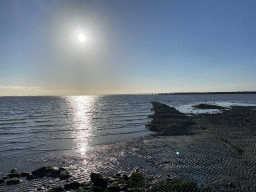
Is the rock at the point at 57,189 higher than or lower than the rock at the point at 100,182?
lower

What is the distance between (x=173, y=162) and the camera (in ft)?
37.8

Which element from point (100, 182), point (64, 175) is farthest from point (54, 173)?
point (100, 182)

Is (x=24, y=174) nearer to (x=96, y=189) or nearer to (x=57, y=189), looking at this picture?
A: (x=57, y=189)

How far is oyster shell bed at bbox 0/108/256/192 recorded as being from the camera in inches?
350

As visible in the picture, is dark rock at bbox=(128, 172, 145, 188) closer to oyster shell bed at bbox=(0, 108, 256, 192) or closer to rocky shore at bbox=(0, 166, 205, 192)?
rocky shore at bbox=(0, 166, 205, 192)

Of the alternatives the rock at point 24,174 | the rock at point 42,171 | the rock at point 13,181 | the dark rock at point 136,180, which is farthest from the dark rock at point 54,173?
the dark rock at point 136,180

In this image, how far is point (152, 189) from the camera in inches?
318

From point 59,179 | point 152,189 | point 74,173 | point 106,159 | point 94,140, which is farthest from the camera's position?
point 94,140

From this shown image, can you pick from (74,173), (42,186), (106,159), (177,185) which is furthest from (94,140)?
(177,185)

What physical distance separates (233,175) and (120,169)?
7000 mm

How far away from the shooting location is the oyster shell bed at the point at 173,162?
8891 mm

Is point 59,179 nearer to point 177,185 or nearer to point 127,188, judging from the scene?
point 127,188

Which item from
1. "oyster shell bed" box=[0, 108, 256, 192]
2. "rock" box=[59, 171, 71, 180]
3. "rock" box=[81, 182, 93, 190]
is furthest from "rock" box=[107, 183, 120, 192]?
"rock" box=[59, 171, 71, 180]

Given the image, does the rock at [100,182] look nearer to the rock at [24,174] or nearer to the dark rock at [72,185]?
the dark rock at [72,185]
